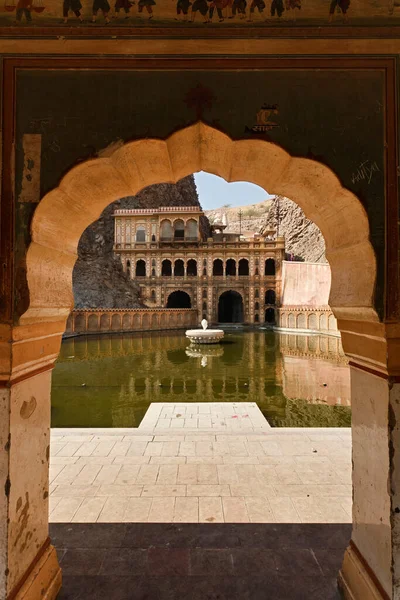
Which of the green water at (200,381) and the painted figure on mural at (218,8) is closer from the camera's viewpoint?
A: the painted figure on mural at (218,8)

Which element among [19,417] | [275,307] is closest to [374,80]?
[19,417]

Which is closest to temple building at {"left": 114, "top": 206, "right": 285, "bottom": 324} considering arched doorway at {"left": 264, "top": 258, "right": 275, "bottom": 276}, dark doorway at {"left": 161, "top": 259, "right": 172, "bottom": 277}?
arched doorway at {"left": 264, "top": 258, "right": 275, "bottom": 276}

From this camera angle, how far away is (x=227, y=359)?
52.0ft

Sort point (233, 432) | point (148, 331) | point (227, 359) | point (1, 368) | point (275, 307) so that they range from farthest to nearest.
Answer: point (275, 307)
point (148, 331)
point (227, 359)
point (233, 432)
point (1, 368)

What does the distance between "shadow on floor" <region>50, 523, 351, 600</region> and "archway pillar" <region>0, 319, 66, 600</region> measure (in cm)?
37

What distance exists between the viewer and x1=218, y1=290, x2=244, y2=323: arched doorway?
40.6 m

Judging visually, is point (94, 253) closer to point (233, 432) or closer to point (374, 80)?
point (233, 432)

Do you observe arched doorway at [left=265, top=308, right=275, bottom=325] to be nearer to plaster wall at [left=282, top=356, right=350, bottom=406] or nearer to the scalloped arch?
plaster wall at [left=282, top=356, right=350, bottom=406]

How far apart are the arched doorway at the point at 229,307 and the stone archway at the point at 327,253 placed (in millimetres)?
37697

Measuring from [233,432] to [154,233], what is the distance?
3382 cm

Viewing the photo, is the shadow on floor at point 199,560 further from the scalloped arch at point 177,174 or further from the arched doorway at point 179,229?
the arched doorway at point 179,229

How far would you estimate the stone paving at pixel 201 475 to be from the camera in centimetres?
351

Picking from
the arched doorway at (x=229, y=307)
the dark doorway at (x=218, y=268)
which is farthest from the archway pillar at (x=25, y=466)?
the arched doorway at (x=229, y=307)

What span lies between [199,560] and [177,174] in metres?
3.23
